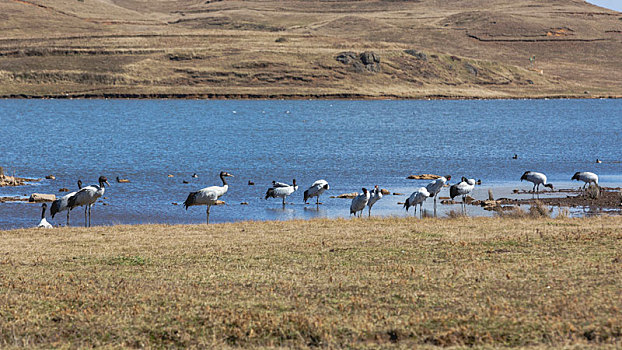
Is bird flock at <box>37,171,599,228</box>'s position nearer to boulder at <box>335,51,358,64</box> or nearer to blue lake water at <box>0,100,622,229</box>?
blue lake water at <box>0,100,622,229</box>

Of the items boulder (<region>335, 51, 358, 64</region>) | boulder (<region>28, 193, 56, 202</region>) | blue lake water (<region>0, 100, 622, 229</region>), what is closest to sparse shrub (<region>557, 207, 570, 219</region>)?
blue lake water (<region>0, 100, 622, 229</region>)

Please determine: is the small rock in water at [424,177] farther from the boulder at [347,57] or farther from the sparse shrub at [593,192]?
the boulder at [347,57]

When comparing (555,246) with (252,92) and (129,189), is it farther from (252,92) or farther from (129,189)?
(252,92)

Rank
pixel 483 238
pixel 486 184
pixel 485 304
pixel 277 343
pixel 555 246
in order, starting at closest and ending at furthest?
pixel 277 343, pixel 485 304, pixel 555 246, pixel 483 238, pixel 486 184

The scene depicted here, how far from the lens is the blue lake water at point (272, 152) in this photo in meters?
37.5

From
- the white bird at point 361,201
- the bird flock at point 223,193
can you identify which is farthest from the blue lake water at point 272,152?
the white bird at point 361,201

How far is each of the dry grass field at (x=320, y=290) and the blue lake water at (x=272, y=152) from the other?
12980 mm

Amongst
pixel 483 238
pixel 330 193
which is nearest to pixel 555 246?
pixel 483 238

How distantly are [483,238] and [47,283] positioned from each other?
33.7 ft

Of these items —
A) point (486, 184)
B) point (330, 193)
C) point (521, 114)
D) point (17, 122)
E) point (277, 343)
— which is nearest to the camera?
point (277, 343)

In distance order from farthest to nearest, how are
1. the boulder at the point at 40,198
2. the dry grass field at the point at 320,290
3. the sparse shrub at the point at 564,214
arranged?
the boulder at the point at 40,198 < the sparse shrub at the point at 564,214 < the dry grass field at the point at 320,290

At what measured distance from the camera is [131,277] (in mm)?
15727

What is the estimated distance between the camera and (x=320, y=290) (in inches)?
559

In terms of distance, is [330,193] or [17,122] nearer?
[330,193]
